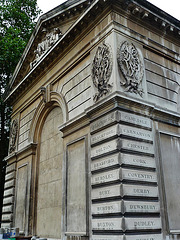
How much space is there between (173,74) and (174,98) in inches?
46.5

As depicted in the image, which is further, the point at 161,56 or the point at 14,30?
the point at 14,30

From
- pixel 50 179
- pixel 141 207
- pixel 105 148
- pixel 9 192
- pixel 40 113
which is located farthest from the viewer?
pixel 9 192

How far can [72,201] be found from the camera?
1074cm

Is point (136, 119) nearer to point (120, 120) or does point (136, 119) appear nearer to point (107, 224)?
point (120, 120)

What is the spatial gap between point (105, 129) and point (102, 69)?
238cm

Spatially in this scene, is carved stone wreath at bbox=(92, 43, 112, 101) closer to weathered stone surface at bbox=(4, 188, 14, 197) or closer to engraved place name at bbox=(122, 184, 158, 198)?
engraved place name at bbox=(122, 184, 158, 198)

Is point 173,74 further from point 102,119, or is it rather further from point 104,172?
point 104,172

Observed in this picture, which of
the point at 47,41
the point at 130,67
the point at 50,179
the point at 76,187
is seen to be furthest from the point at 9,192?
the point at 130,67

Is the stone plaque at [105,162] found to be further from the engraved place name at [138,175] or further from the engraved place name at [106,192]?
the engraved place name at [106,192]

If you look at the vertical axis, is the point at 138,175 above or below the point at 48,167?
below

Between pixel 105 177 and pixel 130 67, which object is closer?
pixel 105 177

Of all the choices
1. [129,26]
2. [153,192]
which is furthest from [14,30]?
[153,192]

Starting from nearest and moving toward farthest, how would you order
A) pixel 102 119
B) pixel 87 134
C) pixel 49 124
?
pixel 102 119 < pixel 87 134 < pixel 49 124

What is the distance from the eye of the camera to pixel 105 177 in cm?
884
